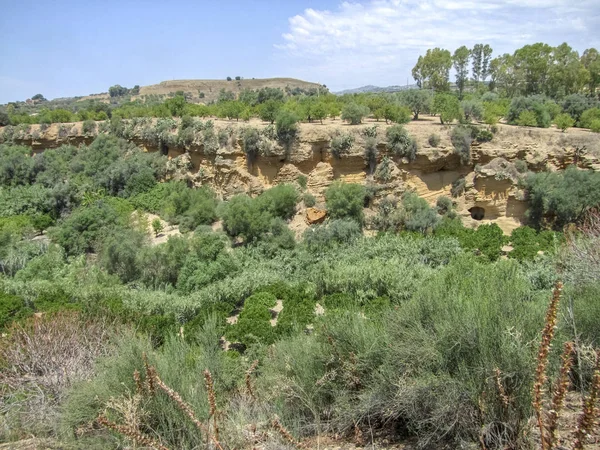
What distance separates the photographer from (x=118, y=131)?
99.6 ft

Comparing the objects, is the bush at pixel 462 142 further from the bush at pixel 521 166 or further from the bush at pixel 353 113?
the bush at pixel 353 113

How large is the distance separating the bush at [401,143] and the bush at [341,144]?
6.11 feet

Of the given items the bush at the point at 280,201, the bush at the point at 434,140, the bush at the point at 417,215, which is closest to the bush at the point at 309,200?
the bush at the point at 280,201

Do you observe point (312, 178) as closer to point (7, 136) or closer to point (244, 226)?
point (244, 226)

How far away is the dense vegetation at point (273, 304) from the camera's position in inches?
176

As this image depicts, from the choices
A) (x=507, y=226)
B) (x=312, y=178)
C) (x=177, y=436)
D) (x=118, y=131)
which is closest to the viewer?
(x=177, y=436)

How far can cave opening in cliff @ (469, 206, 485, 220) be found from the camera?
2005 cm

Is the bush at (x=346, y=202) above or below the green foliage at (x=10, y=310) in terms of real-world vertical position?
above

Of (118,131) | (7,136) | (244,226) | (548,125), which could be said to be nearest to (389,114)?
(548,125)

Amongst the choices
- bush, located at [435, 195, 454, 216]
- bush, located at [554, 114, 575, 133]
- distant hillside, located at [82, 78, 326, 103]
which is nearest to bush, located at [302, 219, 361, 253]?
bush, located at [435, 195, 454, 216]

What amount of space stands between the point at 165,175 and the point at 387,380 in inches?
928

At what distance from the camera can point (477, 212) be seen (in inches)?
795

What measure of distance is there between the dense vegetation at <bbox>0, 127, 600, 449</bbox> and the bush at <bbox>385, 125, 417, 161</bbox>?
10 centimetres

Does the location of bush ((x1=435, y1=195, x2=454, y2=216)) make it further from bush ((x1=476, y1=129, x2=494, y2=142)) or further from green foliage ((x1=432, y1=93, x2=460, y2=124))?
green foliage ((x1=432, y1=93, x2=460, y2=124))
